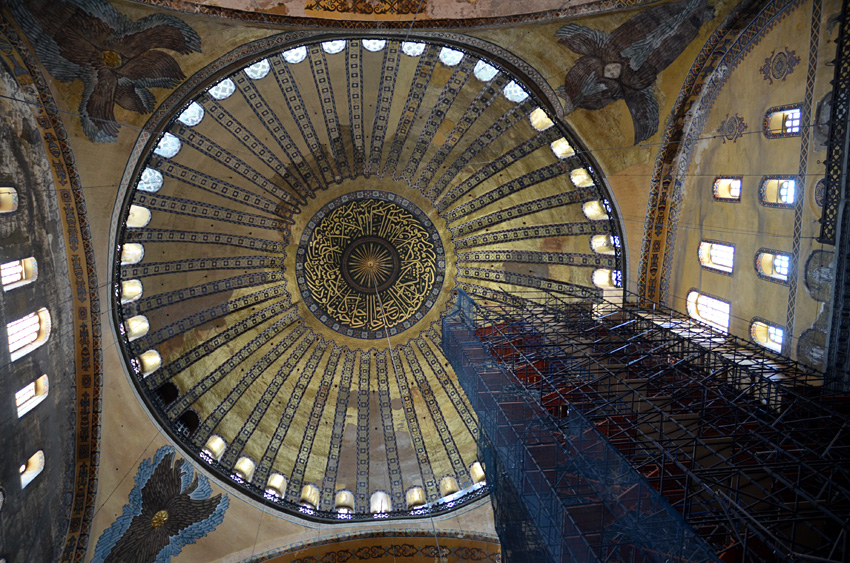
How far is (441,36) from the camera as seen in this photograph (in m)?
11.9

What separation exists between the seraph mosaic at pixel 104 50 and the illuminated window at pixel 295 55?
2.83 meters

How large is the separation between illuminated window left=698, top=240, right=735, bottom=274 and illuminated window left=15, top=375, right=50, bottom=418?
43.1 feet

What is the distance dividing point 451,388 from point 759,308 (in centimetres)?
922

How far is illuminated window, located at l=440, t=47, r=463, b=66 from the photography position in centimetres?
1418

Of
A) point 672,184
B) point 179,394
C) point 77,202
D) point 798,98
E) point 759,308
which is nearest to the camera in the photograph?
point 798,98

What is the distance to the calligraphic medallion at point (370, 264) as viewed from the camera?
61.0 feet

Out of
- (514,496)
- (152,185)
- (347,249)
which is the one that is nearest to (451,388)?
(347,249)

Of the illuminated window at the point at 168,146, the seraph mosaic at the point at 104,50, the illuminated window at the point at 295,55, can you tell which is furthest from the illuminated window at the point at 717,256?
the illuminated window at the point at 168,146

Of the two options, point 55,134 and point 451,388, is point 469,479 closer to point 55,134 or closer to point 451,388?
point 451,388

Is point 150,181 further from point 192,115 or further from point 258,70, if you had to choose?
point 258,70

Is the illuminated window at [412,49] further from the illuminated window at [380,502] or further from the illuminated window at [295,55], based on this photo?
the illuminated window at [380,502]

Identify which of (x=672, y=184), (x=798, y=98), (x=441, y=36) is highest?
(x=441, y=36)

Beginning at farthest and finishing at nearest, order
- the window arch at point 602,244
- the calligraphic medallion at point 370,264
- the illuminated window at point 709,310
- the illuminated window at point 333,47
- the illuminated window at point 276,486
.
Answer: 1. the calligraphic medallion at point 370,264
2. the illuminated window at point 276,486
3. the window arch at point 602,244
4. the illuminated window at point 333,47
5. the illuminated window at point 709,310

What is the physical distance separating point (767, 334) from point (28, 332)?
525 inches
